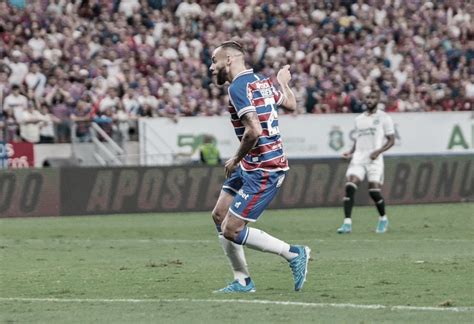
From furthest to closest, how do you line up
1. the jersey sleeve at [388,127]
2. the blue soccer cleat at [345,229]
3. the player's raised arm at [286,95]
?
the jersey sleeve at [388,127]
the blue soccer cleat at [345,229]
the player's raised arm at [286,95]

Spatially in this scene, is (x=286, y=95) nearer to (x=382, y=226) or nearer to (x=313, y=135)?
(x=382, y=226)

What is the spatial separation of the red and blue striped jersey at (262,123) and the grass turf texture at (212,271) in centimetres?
121

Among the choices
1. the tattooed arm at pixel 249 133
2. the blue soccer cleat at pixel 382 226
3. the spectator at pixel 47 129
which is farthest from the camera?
the spectator at pixel 47 129

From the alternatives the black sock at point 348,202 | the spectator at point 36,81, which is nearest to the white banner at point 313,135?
the spectator at point 36,81

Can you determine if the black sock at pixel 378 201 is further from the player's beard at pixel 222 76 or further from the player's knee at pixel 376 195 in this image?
the player's beard at pixel 222 76

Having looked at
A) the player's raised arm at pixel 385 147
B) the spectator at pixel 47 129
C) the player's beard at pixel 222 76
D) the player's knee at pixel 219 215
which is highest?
the player's beard at pixel 222 76

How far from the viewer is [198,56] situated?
3100 cm

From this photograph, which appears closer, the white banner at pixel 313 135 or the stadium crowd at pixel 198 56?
the stadium crowd at pixel 198 56

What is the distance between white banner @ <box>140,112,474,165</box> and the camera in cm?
2814

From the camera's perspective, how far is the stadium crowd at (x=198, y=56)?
2775cm

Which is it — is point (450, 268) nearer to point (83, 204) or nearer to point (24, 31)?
point (83, 204)

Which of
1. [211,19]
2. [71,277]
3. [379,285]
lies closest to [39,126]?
[211,19]

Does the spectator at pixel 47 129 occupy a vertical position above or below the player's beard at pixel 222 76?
below

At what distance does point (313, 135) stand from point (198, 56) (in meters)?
3.71
